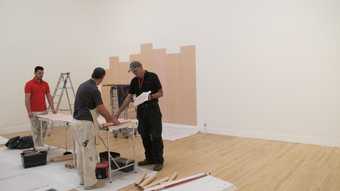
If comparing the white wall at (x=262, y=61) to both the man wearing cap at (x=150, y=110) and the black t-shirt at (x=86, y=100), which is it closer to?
the man wearing cap at (x=150, y=110)

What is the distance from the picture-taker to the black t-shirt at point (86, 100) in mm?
3461

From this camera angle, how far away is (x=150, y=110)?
13.8ft

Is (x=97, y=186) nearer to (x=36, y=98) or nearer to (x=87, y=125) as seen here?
(x=87, y=125)

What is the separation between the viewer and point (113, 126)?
371 cm

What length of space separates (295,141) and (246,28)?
232cm

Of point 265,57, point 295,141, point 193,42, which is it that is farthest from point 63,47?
point 295,141

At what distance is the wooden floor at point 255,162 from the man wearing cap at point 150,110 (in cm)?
32

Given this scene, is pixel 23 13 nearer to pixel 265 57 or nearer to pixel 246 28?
pixel 246 28

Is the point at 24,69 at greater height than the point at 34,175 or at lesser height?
greater

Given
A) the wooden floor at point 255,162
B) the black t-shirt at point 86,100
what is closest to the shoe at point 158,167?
the wooden floor at point 255,162

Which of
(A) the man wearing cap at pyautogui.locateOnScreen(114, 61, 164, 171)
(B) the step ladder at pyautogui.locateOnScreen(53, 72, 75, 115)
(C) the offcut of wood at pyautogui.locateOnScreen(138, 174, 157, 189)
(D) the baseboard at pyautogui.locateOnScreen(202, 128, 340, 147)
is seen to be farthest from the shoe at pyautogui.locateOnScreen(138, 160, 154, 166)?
(B) the step ladder at pyautogui.locateOnScreen(53, 72, 75, 115)

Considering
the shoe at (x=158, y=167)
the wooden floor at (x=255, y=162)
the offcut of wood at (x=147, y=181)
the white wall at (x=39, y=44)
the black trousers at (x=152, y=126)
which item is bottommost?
the wooden floor at (x=255, y=162)

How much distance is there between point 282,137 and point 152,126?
2.77m

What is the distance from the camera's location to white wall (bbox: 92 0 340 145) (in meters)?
5.17
